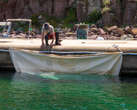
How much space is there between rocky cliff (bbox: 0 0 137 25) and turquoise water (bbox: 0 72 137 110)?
960 inches

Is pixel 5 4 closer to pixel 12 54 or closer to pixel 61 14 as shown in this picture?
pixel 61 14

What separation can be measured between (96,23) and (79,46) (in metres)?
25.5

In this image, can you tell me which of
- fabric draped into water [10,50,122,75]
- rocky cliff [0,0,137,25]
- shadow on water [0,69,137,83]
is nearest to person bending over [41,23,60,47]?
fabric draped into water [10,50,122,75]

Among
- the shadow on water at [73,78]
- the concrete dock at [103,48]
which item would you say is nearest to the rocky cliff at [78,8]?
the concrete dock at [103,48]

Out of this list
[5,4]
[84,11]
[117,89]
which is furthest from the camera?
[5,4]

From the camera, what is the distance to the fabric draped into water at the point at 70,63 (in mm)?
14758

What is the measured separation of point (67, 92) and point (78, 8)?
105 ft

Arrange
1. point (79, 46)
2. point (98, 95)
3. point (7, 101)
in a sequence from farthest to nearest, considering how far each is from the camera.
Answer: point (79, 46) < point (98, 95) < point (7, 101)

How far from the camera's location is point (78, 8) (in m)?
43.4

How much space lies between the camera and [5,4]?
163ft

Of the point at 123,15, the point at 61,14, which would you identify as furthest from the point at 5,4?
the point at 123,15

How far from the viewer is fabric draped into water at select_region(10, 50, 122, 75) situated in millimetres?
14758

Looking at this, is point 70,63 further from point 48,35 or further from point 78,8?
point 78,8

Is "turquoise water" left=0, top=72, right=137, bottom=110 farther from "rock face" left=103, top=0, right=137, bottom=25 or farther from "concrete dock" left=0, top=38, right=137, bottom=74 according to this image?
"rock face" left=103, top=0, right=137, bottom=25
